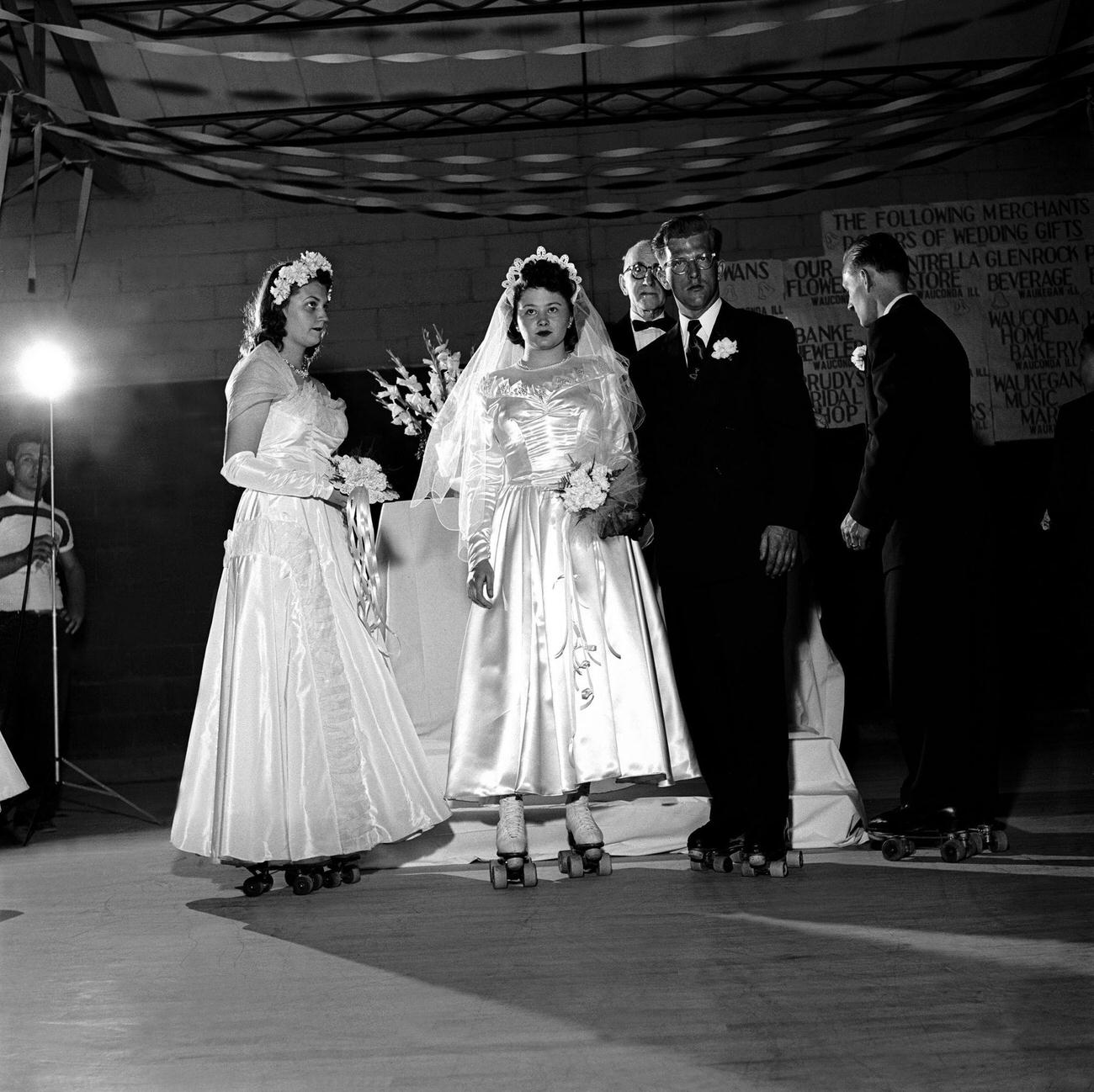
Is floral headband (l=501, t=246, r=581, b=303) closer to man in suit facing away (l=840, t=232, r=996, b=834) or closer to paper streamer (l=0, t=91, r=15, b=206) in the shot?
man in suit facing away (l=840, t=232, r=996, b=834)

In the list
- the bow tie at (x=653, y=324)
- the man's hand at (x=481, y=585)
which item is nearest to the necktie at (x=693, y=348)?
the man's hand at (x=481, y=585)

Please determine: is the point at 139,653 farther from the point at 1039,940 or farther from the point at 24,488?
the point at 1039,940

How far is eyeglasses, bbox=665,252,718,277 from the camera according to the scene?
342 centimetres

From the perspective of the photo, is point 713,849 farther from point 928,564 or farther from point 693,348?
point 693,348

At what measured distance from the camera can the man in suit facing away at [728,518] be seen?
3.34 metres

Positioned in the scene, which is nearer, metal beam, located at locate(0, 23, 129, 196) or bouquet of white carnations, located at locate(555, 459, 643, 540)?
bouquet of white carnations, located at locate(555, 459, 643, 540)

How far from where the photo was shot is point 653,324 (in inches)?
183

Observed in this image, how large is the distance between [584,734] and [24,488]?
11.0 ft

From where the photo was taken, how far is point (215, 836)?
3.39m

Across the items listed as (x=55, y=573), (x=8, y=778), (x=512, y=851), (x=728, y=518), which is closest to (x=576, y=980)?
(x=512, y=851)

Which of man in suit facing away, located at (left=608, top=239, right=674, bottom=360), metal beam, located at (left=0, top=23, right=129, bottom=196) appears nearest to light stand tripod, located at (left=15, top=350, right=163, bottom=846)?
metal beam, located at (left=0, top=23, right=129, bottom=196)

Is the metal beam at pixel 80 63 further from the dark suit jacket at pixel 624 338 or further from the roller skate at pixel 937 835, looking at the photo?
the roller skate at pixel 937 835

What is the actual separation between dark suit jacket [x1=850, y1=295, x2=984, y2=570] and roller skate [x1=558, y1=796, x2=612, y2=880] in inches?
44.1

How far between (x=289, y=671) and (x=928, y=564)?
5.87 feet
